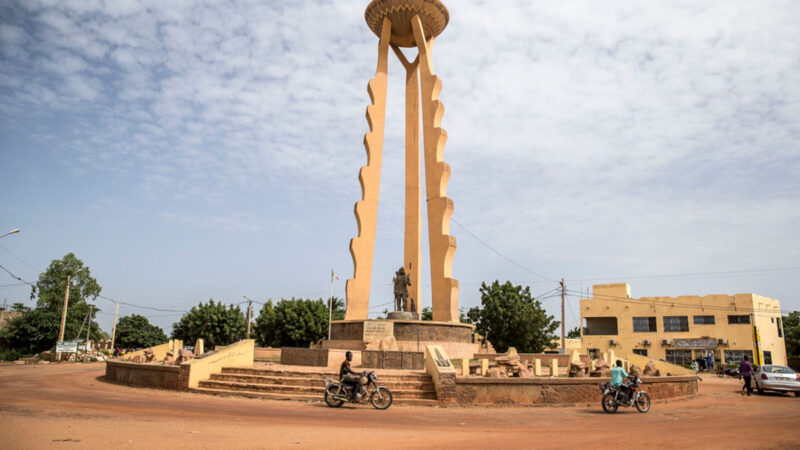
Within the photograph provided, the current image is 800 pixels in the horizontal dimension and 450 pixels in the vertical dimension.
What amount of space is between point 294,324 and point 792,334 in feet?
120

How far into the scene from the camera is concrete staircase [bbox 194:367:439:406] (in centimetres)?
1102

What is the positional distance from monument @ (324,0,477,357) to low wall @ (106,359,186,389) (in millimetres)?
7039

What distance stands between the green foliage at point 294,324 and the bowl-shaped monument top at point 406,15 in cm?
1780

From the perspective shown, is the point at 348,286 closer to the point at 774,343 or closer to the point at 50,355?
the point at 50,355

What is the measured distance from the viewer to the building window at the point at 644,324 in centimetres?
3769

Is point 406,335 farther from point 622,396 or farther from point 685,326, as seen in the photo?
point 685,326

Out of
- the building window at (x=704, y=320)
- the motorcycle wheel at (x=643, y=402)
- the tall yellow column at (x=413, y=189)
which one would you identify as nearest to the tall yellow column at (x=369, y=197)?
the tall yellow column at (x=413, y=189)

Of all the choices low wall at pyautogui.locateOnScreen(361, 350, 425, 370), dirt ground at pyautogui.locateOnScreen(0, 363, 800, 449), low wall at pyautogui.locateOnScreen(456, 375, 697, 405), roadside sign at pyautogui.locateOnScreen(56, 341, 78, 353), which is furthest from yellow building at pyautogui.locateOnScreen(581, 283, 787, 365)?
roadside sign at pyautogui.locateOnScreen(56, 341, 78, 353)

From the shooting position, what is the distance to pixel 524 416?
935 cm

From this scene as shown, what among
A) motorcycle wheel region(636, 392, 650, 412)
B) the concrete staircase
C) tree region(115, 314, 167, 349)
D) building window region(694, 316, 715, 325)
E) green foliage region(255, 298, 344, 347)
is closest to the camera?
motorcycle wheel region(636, 392, 650, 412)

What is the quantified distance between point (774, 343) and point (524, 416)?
3709 centimetres

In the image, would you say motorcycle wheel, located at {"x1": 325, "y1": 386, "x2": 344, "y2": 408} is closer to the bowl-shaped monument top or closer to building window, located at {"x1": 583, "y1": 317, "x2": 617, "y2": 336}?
the bowl-shaped monument top

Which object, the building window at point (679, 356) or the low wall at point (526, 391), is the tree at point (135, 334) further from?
the low wall at point (526, 391)

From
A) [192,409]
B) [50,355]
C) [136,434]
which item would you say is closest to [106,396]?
[192,409]
